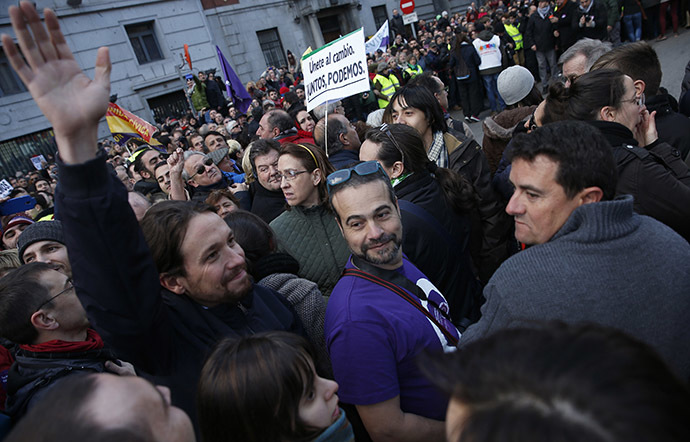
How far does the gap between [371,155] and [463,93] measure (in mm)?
8204

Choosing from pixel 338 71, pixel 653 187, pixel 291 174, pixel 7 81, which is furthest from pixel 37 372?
pixel 7 81

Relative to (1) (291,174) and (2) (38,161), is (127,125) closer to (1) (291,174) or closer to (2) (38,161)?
(1) (291,174)

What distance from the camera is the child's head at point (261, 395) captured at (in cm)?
118

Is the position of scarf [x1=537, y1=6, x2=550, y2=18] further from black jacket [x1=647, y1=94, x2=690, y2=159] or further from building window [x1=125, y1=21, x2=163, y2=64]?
building window [x1=125, y1=21, x2=163, y2=64]

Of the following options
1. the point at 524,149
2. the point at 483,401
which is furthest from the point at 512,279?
the point at 483,401

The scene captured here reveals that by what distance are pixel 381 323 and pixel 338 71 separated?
3.30m

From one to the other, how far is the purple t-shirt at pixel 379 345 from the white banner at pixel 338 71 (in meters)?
2.60

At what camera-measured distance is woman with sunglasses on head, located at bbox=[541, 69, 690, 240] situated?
6.55 feet

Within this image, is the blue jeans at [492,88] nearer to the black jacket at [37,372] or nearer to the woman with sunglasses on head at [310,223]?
the woman with sunglasses on head at [310,223]

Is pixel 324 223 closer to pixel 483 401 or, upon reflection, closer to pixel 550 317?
pixel 550 317

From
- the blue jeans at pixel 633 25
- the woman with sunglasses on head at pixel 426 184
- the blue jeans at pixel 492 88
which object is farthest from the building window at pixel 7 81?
the blue jeans at pixel 633 25

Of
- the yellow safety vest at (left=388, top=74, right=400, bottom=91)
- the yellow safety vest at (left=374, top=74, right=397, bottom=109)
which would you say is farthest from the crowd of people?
the yellow safety vest at (left=388, top=74, right=400, bottom=91)

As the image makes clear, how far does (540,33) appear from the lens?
9672mm

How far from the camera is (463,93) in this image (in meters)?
9.98
